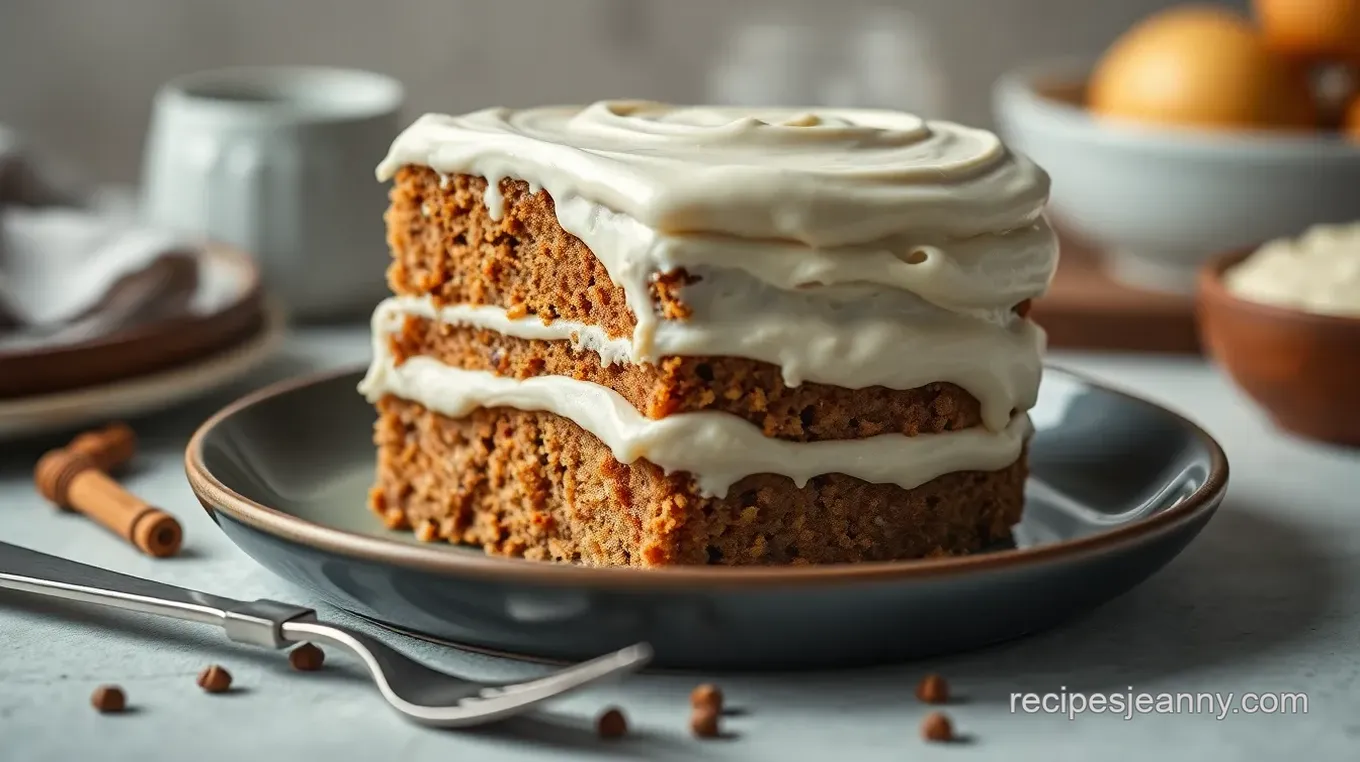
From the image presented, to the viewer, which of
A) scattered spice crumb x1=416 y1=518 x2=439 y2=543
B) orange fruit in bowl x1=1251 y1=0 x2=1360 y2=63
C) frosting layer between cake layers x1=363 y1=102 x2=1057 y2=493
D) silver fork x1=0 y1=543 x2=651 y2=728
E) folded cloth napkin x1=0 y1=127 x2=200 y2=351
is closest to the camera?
silver fork x1=0 y1=543 x2=651 y2=728

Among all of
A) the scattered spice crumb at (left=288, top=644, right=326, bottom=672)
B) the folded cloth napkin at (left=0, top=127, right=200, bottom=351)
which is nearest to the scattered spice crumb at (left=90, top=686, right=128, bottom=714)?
the scattered spice crumb at (left=288, top=644, right=326, bottom=672)

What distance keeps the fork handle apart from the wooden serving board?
63.1 inches

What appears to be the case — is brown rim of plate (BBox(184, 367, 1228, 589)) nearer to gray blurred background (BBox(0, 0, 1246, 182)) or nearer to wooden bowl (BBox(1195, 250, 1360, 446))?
wooden bowl (BBox(1195, 250, 1360, 446))

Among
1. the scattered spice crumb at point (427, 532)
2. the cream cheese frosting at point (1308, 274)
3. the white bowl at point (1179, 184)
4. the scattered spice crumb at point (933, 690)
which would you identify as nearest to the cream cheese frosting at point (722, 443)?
the scattered spice crumb at point (427, 532)

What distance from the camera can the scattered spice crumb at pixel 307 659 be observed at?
1396 mm

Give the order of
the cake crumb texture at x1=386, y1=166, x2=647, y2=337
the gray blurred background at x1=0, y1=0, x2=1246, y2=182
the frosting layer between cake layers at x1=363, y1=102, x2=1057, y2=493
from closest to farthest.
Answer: the frosting layer between cake layers at x1=363, y1=102, x2=1057, y2=493 < the cake crumb texture at x1=386, y1=166, x2=647, y2=337 < the gray blurred background at x1=0, y1=0, x2=1246, y2=182

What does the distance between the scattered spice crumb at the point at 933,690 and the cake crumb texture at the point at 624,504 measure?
9.9 inches

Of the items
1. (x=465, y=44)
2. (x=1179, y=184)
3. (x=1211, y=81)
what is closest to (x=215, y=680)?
(x=1179, y=184)

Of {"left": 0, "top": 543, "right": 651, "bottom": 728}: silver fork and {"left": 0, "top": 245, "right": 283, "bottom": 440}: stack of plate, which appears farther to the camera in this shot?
{"left": 0, "top": 245, "right": 283, "bottom": 440}: stack of plate

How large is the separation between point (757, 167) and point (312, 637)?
0.57m

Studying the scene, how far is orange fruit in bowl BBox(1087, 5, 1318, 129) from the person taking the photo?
269 cm

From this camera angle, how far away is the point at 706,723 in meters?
1.26

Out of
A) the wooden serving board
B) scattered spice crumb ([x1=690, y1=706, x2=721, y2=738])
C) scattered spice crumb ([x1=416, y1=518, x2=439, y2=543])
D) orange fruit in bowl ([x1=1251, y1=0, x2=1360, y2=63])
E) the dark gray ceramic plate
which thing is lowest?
the wooden serving board

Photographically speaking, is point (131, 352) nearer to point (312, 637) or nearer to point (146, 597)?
point (146, 597)
